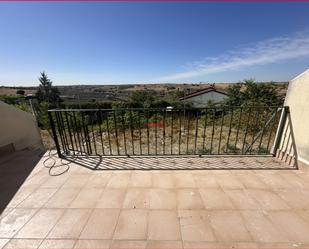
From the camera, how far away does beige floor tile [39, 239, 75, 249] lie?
1323mm

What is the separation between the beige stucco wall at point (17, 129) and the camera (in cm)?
325

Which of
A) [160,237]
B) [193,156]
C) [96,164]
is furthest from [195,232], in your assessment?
[96,164]

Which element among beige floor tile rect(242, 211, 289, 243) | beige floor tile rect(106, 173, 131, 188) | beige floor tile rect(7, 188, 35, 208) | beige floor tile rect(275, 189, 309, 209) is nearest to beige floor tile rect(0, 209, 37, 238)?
beige floor tile rect(7, 188, 35, 208)

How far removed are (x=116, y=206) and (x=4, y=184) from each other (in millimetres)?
1642

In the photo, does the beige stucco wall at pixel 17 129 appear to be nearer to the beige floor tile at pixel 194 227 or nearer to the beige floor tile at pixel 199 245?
the beige floor tile at pixel 194 227

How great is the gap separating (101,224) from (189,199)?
3.00 ft

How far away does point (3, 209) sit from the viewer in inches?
69.1

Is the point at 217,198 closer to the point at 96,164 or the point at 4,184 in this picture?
the point at 96,164

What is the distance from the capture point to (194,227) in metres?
1.47

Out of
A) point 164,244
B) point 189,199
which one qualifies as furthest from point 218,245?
point 189,199

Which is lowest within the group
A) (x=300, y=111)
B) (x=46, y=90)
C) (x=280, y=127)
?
(x=46, y=90)

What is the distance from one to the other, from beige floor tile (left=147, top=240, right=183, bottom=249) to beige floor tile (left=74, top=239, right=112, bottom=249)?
0.33m

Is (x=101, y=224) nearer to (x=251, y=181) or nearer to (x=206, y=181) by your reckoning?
(x=206, y=181)

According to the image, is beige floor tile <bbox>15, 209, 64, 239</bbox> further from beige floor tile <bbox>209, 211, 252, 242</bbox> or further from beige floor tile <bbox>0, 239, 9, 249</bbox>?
beige floor tile <bbox>209, 211, 252, 242</bbox>
